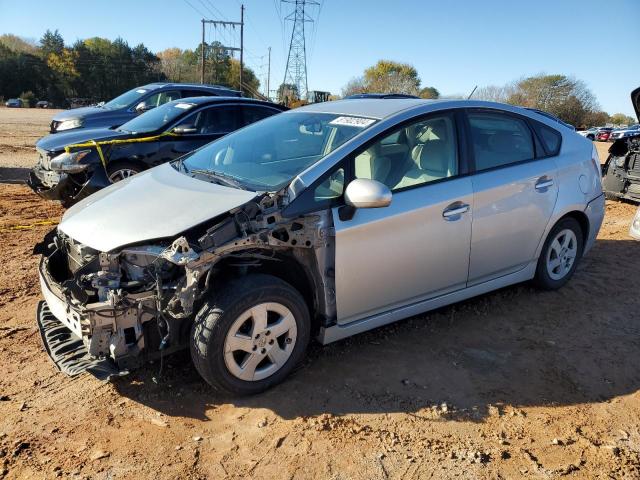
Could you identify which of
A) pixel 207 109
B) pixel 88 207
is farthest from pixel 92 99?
pixel 88 207

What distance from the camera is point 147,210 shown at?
321 cm

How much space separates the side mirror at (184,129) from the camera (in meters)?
7.71

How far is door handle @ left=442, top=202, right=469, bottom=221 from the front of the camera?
3.63m

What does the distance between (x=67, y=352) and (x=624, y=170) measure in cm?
958

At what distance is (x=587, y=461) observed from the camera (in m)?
2.72

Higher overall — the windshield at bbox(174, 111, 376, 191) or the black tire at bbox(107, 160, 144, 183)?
the windshield at bbox(174, 111, 376, 191)

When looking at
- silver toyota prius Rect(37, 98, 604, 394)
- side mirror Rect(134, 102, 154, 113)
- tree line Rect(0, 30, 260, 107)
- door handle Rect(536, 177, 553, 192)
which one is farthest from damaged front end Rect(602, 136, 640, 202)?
Answer: tree line Rect(0, 30, 260, 107)

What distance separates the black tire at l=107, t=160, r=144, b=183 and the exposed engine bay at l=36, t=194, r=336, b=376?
13.8 ft

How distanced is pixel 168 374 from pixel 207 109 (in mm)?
5719

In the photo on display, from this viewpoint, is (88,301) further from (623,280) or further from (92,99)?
(92,99)

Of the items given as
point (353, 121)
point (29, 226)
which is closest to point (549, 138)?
point (353, 121)

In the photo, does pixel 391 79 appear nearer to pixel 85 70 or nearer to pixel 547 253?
pixel 85 70

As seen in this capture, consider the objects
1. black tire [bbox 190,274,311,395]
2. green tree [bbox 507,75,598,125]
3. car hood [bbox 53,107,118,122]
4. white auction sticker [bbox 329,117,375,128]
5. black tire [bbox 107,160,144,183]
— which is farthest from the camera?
green tree [bbox 507,75,598,125]

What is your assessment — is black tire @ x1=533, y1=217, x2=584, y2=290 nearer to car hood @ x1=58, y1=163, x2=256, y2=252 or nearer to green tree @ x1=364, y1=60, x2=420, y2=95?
car hood @ x1=58, y1=163, x2=256, y2=252
